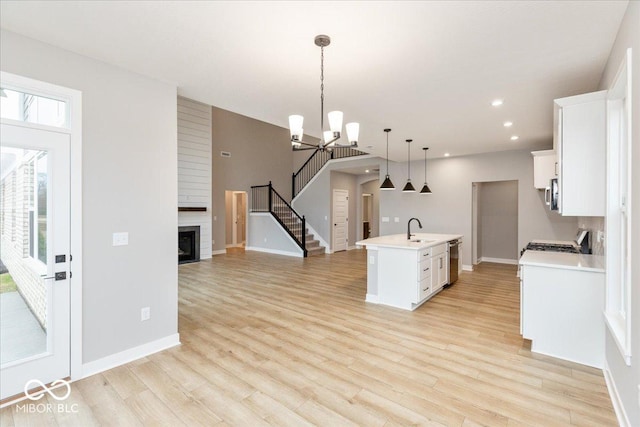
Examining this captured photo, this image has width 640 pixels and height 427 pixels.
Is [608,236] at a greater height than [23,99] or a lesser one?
lesser

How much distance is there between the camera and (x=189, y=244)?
8.18 meters

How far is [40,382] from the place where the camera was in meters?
2.34

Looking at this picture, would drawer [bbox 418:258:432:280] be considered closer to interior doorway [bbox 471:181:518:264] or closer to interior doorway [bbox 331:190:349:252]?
interior doorway [bbox 471:181:518:264]

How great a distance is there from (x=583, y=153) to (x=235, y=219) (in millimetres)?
10684

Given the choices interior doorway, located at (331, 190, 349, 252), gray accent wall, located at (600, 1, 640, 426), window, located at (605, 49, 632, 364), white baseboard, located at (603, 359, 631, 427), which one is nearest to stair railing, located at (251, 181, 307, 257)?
interior doorway, located at (331, 190, 349, 252)

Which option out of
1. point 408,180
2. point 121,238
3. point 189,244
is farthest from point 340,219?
point 121,238

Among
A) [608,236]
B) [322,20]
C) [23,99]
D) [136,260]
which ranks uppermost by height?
[322,20]

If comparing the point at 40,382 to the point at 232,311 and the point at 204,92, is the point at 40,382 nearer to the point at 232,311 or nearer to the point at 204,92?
the point at 232,311

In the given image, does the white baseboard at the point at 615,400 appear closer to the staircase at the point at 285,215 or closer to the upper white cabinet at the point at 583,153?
the upper white cabinet at the point at 583,153

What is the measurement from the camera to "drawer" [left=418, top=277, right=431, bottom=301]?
169 inches

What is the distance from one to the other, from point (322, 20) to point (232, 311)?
365 cm

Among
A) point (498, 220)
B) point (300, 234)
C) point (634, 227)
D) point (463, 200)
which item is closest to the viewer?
point (634, 227)

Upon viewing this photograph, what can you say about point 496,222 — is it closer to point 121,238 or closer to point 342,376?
point 342,376

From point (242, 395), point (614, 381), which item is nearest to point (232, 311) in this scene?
point (242, 395)
